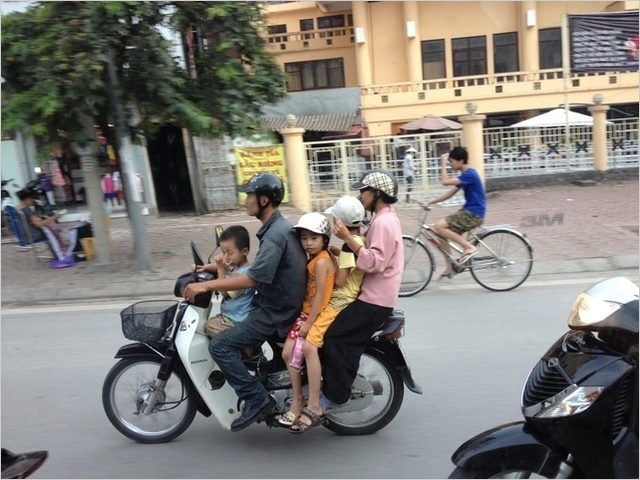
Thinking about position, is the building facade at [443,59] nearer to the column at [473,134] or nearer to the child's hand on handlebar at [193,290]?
the column at [473,134]

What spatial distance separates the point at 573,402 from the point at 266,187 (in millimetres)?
1864

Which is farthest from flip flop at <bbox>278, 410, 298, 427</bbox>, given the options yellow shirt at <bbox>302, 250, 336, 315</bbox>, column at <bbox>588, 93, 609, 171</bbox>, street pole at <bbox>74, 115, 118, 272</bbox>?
column at <bbox>588, 93, 609, 171</bbox>

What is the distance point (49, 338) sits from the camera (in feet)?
19.5

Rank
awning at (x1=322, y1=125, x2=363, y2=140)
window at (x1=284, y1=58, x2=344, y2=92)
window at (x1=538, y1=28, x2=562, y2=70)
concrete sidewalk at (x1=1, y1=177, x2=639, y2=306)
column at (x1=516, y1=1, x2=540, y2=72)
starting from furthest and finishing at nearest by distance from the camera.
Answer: window at (x1=284, y1=58, x2=344, y2=92)
window at (x1=538, y1=28, x2=562, y2=70)
awning at (x1=322, y1=125, x2=363, y2=140)
column at (x1=516, y1=1, x2=540, y2=72)
concrete sidewalk at (x1=1, y1=177, x2=639, y2=306)

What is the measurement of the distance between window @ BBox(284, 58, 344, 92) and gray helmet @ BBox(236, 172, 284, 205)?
2392cm

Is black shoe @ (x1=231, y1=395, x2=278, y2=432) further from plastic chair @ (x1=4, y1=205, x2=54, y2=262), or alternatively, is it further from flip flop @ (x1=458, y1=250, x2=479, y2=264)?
plastic chair @ (x1=4, y1=205, x2=54, y2=262)

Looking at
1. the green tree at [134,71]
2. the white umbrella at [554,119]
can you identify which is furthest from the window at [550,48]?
the green tree at [134,71]

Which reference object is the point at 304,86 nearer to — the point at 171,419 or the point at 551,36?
the point at 551,36

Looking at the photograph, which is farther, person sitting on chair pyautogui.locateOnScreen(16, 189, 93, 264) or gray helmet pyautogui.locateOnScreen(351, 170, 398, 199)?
person sitting on chair pyautogui.locateOnScreen(16, 189, 93, 264)

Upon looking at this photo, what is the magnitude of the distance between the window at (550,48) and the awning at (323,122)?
835cm

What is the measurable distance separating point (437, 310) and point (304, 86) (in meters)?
21.9

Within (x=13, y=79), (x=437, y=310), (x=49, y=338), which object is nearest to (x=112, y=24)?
(x=13, y=79)

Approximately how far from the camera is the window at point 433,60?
83.0ft

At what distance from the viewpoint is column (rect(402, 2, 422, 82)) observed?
2428cm
